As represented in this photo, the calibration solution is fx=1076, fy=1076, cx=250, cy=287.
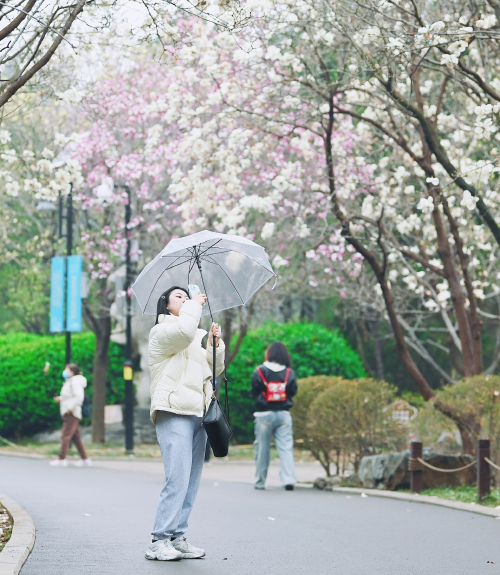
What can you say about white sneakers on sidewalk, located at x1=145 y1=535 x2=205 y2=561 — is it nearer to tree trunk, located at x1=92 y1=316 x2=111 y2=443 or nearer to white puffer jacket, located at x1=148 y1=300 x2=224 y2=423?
white puffer jacket, located at x1=148 y1=300 x2=224 y2=423

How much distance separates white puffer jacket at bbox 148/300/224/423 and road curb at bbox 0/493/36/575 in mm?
1275

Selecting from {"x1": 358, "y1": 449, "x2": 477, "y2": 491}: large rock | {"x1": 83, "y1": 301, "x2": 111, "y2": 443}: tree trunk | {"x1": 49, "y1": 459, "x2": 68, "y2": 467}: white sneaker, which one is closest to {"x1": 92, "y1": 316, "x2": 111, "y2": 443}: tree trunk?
{"x1": 83, "y1": 301, "x2": 111, "y2": 443}: tree trunk

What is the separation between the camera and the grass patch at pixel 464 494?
11672mm

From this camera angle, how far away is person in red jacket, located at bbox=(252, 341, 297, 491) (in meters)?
13.9

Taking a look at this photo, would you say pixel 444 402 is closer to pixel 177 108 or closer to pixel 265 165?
pixel 177 108

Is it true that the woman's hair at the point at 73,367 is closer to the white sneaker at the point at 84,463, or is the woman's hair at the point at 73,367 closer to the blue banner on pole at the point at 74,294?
the white sneaker at the point at 84,463

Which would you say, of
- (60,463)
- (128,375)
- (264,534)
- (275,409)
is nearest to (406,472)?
(275,409)

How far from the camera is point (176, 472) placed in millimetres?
7207

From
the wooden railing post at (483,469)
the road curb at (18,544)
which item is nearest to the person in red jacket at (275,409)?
the wooden railing post at (483,469)

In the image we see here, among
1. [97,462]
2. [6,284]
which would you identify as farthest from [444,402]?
[6,284]

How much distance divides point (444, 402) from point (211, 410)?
628 cm

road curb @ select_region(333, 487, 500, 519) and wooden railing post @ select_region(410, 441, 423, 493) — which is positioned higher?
wooden railing post @ select_region(410, 441, 423, 493)

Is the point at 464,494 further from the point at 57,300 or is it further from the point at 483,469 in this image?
the point at 57,300

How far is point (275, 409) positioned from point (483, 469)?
3185 mm
